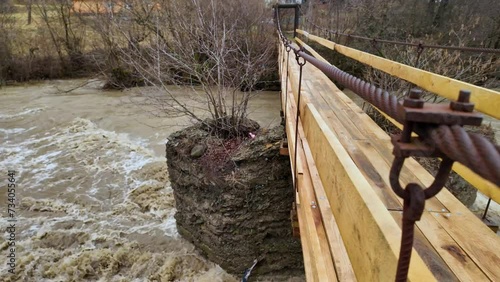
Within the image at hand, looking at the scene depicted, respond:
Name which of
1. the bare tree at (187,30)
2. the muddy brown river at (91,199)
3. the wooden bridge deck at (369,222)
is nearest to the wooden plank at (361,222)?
the wooden bridge deck at (369,222)

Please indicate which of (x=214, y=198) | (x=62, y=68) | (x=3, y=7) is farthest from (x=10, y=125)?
(x=214, y=198)

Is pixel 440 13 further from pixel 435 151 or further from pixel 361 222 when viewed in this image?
pixel 435 151

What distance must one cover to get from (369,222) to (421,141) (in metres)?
0.35

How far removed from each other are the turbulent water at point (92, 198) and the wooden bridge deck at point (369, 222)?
3.55 m

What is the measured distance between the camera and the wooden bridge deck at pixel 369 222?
816mm

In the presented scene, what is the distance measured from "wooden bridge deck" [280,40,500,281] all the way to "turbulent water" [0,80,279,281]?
11.6 feet

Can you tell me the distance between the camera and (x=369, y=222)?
0.83m

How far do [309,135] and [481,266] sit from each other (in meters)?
0.91

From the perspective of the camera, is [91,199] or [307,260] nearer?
[307,260]

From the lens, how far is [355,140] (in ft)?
6.56

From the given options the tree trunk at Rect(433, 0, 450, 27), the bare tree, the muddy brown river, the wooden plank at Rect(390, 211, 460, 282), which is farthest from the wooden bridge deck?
the tree trunk at Rect(433, 0, 450, 27)

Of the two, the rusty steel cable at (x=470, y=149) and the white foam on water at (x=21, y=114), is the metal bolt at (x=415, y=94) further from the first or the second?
the white foam on water at (x=21, y=114)

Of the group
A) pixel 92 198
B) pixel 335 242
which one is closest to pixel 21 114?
pixel 92 198

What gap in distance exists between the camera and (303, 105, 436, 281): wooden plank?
2.42ft
